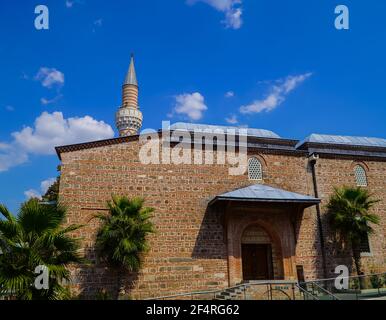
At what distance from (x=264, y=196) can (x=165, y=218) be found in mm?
3838

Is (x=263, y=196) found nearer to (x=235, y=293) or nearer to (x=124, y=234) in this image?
(x=235, y=293)

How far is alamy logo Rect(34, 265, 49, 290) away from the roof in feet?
23.3

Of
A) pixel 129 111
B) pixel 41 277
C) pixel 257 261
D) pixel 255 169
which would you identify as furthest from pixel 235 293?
pixel 129 111

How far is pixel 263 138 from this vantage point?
716 inches

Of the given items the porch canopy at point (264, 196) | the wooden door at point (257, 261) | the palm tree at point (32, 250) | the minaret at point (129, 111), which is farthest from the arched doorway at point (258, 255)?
the minaret at point (129, 111)

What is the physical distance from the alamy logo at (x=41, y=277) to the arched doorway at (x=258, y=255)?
8.50m

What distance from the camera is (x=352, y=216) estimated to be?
1482cm

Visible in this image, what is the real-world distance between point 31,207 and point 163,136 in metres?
7.10

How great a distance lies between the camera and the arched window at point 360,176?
16844 millimetres

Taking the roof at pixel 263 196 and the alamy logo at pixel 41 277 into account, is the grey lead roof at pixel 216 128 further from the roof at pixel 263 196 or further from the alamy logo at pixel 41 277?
the alamy logo at pixel 41 277

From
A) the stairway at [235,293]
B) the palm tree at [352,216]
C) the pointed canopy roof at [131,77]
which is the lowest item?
the stairway at [235,293]
